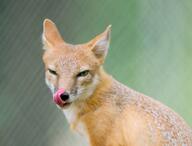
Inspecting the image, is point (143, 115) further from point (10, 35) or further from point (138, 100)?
point (10, 35)

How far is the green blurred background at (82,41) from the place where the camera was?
2.32m

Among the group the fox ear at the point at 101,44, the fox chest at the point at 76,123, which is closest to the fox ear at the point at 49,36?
the fox ear at the point at 101,44

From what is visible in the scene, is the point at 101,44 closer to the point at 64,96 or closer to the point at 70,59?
the point at 70,59

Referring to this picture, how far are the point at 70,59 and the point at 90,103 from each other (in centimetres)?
19

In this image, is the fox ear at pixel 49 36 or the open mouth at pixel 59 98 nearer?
the open mouth at pixel 59 98

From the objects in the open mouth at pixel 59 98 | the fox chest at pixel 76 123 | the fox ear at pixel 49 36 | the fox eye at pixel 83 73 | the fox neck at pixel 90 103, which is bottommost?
the fox chest at pixel 76 123

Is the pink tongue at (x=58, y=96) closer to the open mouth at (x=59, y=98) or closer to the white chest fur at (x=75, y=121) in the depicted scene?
the open mouth at (x=59, y=98)

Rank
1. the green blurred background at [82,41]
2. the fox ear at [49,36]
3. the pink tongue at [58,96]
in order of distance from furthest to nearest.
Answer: the green blurred background at [82,41], the fox ear at [49,36], the pink tongue at [58,96]

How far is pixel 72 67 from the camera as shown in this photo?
1780 mm

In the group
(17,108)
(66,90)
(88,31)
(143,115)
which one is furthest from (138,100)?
(17,108)

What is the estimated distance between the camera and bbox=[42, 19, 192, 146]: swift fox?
1806 millimetres

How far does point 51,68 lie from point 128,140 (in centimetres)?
37

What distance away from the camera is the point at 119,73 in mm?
2352

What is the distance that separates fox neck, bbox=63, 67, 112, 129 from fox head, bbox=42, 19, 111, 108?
0.02 m
